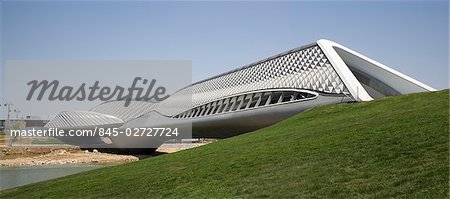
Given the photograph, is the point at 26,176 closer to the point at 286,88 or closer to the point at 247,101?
the point at 247,101

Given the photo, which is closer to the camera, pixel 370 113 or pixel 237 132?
pixel 370 113

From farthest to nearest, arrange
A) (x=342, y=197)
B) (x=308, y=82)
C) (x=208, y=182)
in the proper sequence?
(x=308, y=82), (x=208, y=182), (x=342, y=197)

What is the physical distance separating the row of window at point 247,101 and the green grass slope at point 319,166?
1531 cm

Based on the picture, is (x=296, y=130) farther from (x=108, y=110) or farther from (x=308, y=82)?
(x=108, y=110)

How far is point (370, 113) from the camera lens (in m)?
18.5

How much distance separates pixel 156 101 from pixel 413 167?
54.9 metres

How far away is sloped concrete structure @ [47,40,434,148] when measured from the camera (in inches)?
1239

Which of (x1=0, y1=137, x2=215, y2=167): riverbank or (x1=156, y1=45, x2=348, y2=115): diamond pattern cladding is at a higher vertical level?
(x1=156, y1=45, x2=348, y2=115): diamond pattern cladding

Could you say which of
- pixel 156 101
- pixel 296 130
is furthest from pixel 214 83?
pixel 296 130

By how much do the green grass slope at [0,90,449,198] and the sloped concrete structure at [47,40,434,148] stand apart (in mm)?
12428

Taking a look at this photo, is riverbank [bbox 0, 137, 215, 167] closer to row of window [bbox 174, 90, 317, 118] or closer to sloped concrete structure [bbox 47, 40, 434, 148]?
sloped concrete structure [bbox 47, 40, 434, 148]

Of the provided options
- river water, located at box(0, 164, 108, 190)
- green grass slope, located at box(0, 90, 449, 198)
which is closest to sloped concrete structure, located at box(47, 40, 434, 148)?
green grass slope, located at box(0, 90, 449, 198)

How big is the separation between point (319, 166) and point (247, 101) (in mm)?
28569

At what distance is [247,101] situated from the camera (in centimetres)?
3931
